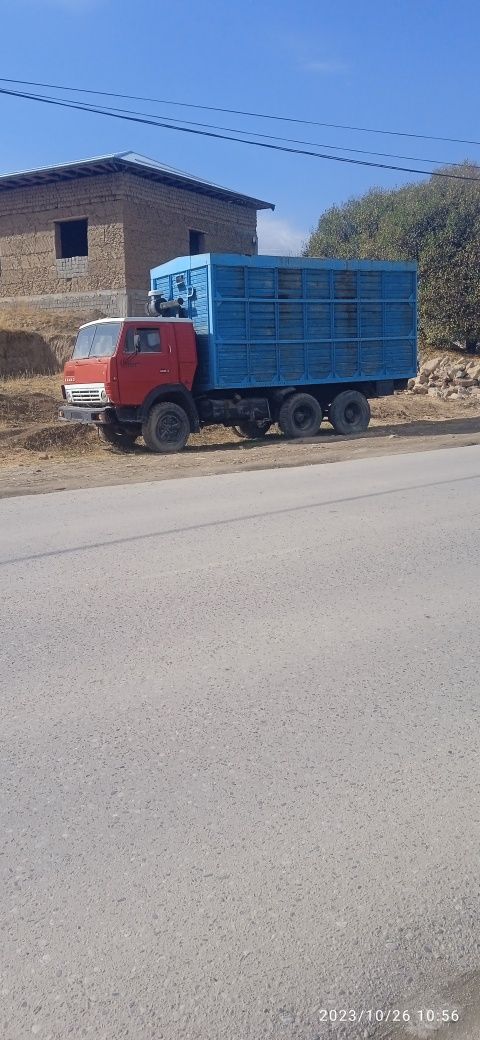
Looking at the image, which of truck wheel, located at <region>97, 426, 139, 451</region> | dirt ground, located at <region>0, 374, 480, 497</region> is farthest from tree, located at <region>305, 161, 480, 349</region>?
truck wheel, located at <region>97, 426, 139, 451</region>

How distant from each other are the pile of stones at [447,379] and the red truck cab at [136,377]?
13.6 m

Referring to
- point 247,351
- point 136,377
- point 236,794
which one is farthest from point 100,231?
point 236,794

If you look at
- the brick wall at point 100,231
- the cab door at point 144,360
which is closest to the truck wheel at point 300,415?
the cab door at point 144,360

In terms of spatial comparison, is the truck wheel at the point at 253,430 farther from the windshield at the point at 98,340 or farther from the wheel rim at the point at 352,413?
the windshield at the point at 98,340

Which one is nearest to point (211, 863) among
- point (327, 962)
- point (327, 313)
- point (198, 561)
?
point (327, 962)

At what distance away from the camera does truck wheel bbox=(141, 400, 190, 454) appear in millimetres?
16875

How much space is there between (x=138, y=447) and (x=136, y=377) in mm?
2253

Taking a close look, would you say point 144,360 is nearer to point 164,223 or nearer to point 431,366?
point 164,223

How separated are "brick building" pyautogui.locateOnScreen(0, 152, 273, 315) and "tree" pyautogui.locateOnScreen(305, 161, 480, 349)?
7.64 metres

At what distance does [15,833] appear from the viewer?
354 centimetres

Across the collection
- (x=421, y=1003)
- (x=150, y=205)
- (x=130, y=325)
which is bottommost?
(x=421, y=1003)

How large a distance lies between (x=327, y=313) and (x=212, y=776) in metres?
15.7

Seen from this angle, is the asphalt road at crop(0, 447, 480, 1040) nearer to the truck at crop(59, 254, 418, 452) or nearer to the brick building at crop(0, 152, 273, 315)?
the truck at crop(59, 254, 418, 452)

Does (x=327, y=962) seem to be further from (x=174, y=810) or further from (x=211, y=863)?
(x=174, y=810)
